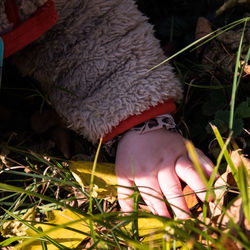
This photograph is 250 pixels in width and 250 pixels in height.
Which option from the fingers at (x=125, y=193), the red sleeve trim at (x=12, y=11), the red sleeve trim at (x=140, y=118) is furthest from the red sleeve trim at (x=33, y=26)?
the fingers at (x=125, y=193)

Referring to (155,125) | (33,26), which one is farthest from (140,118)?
(33,26)

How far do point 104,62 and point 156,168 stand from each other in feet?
1.35

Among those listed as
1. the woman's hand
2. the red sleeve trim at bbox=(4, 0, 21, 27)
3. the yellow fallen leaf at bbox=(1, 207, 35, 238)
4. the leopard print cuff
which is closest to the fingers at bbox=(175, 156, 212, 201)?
the woman's hand

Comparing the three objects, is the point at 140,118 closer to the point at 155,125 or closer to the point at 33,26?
the point at 155,125

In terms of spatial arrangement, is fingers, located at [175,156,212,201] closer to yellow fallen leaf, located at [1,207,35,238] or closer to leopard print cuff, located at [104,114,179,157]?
leopard print cuff, located at [104,114,179,157]

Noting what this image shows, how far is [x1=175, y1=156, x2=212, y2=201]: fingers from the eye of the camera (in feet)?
3.47

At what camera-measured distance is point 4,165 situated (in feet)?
4.31

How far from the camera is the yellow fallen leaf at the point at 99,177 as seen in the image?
116 centimetres

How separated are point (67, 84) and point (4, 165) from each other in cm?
41

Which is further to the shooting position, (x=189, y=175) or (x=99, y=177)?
(x=99, y=177)

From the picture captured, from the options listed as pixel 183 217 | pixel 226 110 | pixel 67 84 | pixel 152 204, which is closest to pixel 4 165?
pixel 67 84

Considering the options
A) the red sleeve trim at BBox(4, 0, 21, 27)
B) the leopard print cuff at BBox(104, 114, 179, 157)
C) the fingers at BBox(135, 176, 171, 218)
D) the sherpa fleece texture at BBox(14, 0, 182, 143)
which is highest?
the red sleeve trim at BBox(4, 0, 21, 27)

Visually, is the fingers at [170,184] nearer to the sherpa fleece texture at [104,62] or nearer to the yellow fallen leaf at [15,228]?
the sherpa fleece texture at [104,62]

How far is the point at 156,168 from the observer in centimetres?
112
